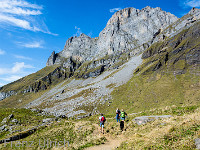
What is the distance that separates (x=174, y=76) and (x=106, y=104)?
52266 mm

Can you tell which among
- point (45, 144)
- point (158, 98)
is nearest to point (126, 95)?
point (158, 98)

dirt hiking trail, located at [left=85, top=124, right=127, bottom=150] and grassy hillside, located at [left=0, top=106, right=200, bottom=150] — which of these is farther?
dirt hiking trail, located at [left=85, top=124, right=127, bottom=150]

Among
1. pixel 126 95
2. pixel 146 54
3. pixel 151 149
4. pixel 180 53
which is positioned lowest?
pixel 151 149

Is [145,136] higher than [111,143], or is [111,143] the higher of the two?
[145,136]

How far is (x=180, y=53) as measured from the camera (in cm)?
10181

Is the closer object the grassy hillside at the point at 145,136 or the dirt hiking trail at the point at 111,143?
the grassy hillside at the point at 145,136

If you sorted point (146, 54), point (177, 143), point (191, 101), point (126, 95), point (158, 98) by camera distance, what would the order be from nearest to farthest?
point (177, 143)
point (191, 101)
point (158, 98)
point (126, 95)
point (146, 54)

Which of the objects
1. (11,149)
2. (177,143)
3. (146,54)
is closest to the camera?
(177,143)

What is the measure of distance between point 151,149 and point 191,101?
63.2 m

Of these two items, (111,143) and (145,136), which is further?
(111,143)

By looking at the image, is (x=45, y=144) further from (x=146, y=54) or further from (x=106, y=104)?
(x=146, y=54)

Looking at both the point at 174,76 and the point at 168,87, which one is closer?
the point at 168,87

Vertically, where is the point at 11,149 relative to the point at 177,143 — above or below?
below

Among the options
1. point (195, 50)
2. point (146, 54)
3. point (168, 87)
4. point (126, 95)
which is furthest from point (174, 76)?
point (146, 54)
